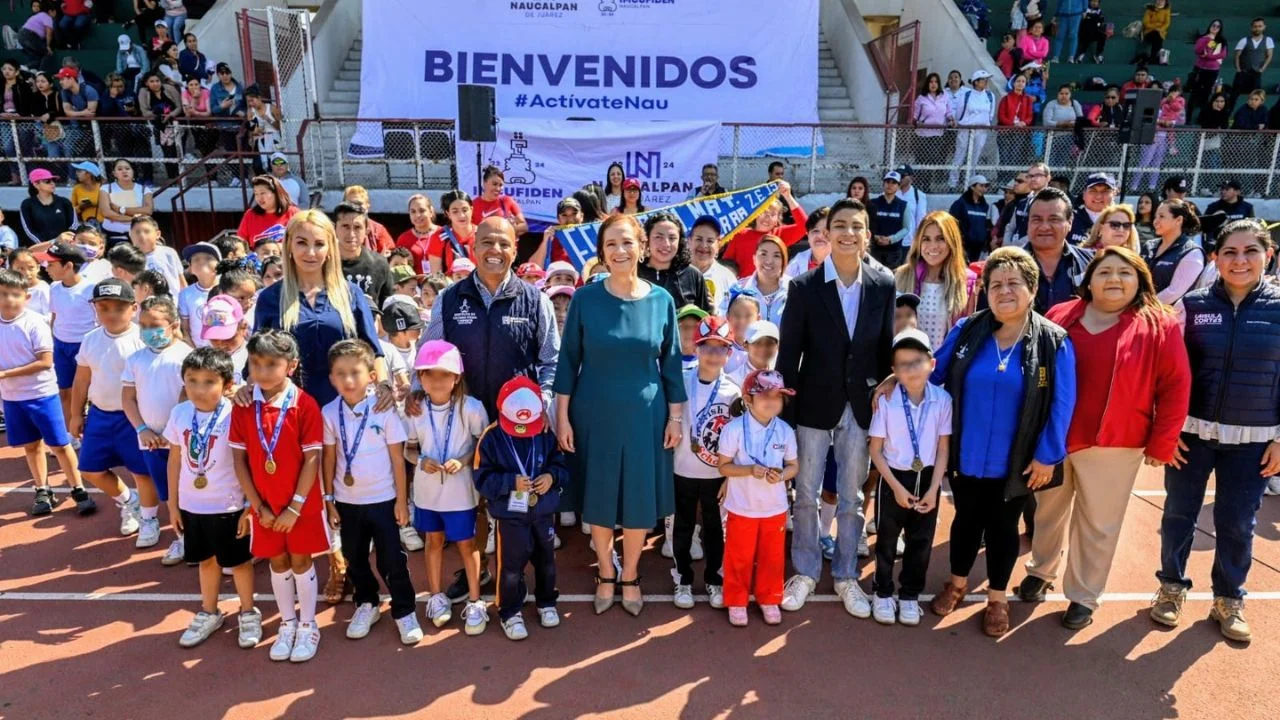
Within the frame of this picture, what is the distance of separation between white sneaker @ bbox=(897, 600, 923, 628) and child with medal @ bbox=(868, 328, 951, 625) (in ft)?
0.77

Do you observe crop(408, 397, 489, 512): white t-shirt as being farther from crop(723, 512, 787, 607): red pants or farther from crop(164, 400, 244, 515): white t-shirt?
crop(723, 512, 787, 607): red pants

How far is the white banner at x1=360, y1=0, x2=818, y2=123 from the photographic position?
13.3 metres

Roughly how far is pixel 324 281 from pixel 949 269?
138 inches

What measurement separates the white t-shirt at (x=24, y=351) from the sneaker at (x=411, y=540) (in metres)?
2.65

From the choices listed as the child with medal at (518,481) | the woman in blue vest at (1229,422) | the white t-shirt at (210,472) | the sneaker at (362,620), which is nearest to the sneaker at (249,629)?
the sneaker at (362,620)

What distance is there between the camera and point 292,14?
1283cm

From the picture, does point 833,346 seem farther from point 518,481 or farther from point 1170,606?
point 1170,606

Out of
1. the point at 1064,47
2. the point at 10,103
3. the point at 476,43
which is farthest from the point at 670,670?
the point at 1064,47

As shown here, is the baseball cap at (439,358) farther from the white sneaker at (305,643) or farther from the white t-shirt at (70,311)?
the white t-shirt at (70,311)

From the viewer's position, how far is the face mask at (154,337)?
4184mm

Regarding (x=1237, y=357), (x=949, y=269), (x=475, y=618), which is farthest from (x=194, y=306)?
(x=1237, y=357)

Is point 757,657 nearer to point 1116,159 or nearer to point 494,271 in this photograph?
point 494,271

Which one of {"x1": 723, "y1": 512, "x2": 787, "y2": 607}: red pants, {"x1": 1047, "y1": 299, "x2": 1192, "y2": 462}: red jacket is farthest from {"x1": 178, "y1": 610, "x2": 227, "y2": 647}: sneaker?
{"x1": 1047, "y1": 299, "x2": 1192, "y2": 462}: red jacket

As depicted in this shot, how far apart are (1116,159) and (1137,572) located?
9.14 metres
